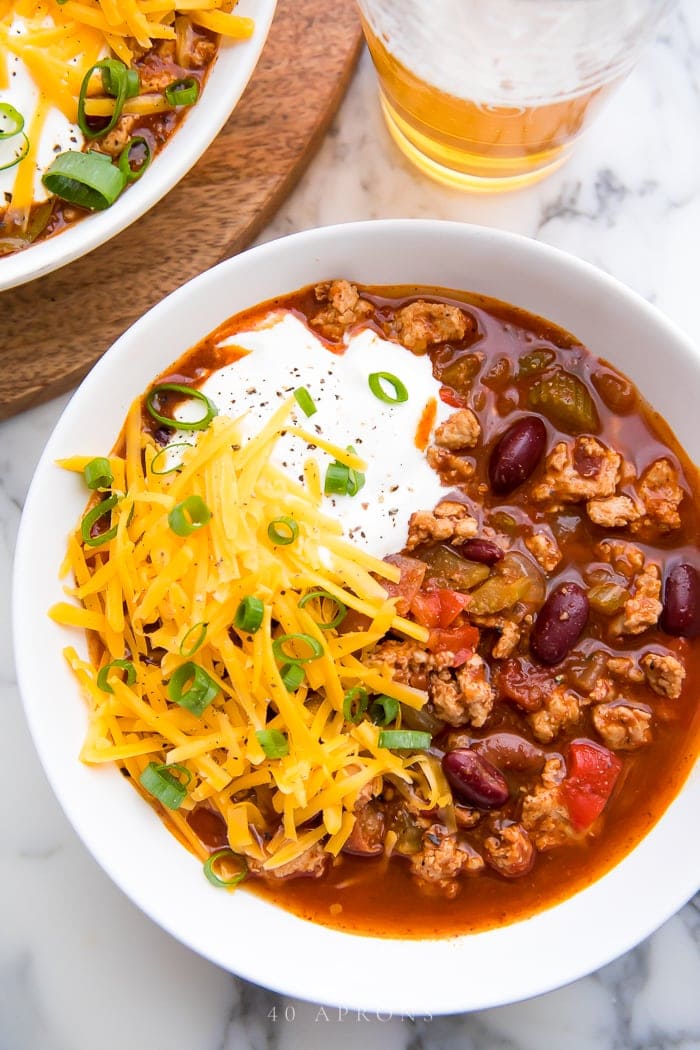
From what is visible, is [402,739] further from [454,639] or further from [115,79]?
[115,79]

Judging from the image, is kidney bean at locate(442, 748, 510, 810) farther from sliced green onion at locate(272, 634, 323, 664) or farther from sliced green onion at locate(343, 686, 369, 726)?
sliced green onion at locate(272, 634, 323, 664)

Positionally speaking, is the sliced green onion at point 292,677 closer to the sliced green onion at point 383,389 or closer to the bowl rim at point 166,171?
the sliced green onion at point 383,389

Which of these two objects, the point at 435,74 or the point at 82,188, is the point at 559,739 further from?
the point at 82,188

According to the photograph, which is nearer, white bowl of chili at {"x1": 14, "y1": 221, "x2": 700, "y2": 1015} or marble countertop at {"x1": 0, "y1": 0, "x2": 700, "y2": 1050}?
white bowl of chili at {"x1": 14, "y1": 221, "x2": 700, "y2": 1015}

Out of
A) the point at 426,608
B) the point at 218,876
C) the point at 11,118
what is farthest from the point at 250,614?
the point at 11,118

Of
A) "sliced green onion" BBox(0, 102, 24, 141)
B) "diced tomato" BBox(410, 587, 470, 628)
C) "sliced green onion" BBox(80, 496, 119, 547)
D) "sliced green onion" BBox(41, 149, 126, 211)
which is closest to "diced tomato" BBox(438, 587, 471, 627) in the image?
"diced tomato" BBox(410, 587, 470, 628)

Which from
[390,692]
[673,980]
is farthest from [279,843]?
[673,980]
